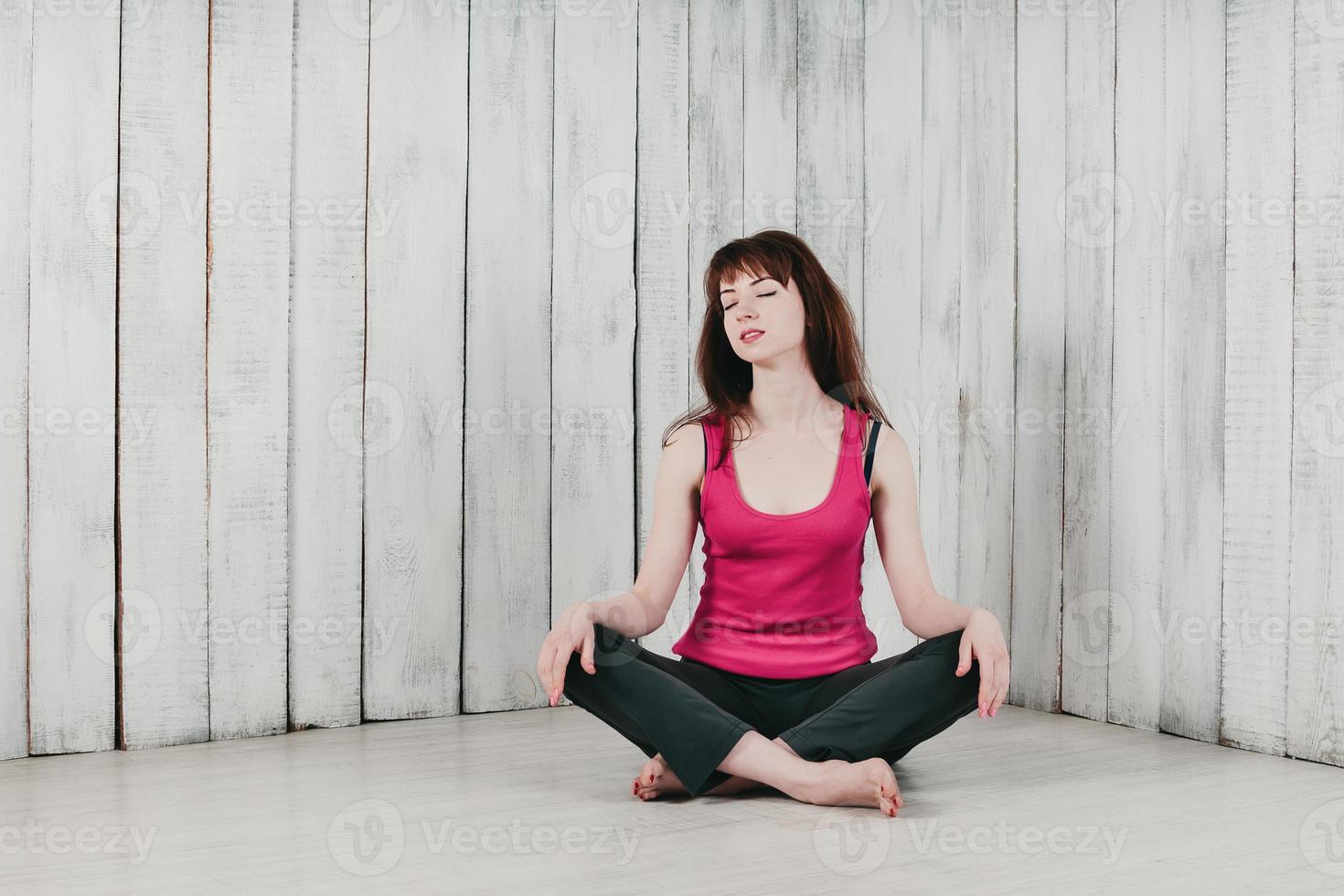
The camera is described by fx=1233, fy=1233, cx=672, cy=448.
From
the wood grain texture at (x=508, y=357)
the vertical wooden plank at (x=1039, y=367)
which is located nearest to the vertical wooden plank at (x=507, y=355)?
the wood grain texture at (x=508, y=357)

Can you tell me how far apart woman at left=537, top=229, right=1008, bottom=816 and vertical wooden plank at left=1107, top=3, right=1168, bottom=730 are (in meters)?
0.50

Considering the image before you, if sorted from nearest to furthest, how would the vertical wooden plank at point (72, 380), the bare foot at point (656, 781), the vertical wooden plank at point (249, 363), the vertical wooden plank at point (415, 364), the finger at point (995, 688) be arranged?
the finger at point (995, 688) → the bare foot at point (656, 781) → the vertical wooden plank at point (72, 380) → the vertical wooden plank at point (249, 363) → the vertical wooden plank at point (415, 364)

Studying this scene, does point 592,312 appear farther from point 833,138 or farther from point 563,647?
point 563,647

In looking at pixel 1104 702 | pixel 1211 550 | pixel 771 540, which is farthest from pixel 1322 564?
pixel 771 540

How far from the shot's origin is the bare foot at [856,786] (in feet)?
5.11

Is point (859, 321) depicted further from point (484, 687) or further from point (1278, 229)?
point (484, 687)

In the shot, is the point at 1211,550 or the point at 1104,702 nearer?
the point at 1211,550

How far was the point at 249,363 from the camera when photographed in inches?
81.4

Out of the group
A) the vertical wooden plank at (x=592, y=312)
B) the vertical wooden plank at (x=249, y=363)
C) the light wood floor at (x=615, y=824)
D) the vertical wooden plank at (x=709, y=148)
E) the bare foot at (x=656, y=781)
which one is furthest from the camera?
the vertical wooden plank at (x=709, y=148)

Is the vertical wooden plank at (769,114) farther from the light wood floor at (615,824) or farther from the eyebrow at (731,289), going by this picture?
the light wood floor at (615,824)

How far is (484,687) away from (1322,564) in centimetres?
142

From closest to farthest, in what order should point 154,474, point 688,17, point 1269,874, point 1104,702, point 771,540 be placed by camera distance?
point 1269,874 → point 771,540 → point 154,474 → point 1104,702 → point 688,17

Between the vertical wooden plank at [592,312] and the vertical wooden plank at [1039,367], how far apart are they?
0.75 meters

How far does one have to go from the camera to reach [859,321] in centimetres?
258
